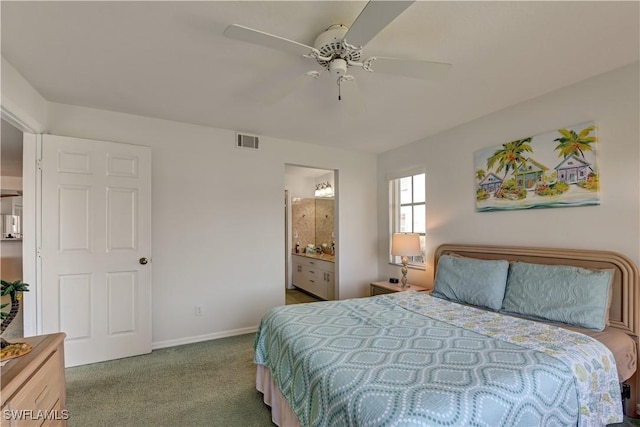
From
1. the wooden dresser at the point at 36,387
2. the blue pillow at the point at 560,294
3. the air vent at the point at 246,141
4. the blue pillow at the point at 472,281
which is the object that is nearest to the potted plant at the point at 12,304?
the wooden dresser at the point at 36,387

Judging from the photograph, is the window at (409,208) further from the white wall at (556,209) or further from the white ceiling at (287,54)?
the white ceiling at (287,54)

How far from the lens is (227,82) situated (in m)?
2.38

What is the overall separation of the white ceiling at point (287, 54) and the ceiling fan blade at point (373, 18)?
202 mm

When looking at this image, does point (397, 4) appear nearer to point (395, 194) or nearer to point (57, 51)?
point (57, 51)

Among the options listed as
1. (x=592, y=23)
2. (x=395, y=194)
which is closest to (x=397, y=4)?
(x=592, y=23)

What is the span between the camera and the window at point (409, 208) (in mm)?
3867

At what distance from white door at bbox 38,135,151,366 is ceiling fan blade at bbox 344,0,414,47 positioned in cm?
247

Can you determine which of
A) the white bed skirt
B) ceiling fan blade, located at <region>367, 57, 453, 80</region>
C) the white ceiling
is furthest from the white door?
ceiling fan blade, located at <region>367, 57, 453, 80</region>

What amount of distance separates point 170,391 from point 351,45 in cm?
272

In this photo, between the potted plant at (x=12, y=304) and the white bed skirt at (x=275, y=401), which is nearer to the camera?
the potted plant at (x=12, y=304)

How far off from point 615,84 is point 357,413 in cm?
280

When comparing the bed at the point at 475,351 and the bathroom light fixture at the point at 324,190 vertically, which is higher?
the bathroom light fixture at the point at 324,190

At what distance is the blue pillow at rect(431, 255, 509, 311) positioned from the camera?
2475mm

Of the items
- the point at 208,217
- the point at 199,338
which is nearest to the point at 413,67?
the point at 208,217
